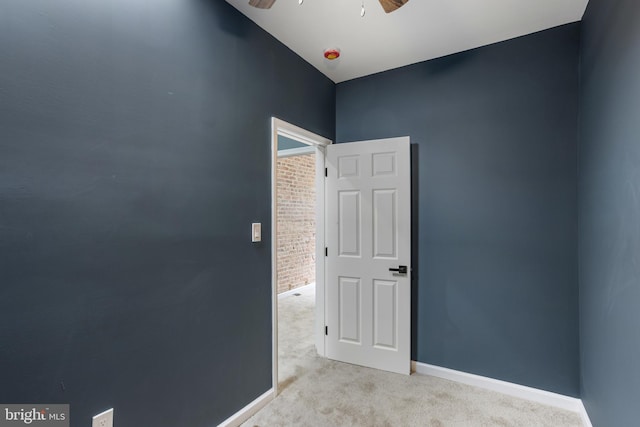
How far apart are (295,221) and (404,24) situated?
12.4 feet

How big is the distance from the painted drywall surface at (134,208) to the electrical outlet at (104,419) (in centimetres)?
3

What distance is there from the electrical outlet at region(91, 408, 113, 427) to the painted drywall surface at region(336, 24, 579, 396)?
7.30ft

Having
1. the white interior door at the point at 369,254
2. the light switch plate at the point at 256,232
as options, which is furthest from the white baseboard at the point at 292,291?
the light switch plate at the point at 256,232

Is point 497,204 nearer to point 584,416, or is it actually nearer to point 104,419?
point 584,416

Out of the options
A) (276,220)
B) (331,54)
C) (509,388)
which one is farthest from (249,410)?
(331,54)

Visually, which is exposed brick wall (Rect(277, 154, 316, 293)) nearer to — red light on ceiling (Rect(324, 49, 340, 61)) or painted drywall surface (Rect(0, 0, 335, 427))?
red light on ceiling (Rect(324, 49, 340, 61))

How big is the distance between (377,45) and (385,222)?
144cm

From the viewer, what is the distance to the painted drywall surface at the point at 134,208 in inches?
43.8

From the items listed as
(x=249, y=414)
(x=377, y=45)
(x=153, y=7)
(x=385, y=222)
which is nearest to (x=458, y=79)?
(x=377, y=45)

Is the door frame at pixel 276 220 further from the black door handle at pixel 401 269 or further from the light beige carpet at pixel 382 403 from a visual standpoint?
the black door handle at pixel 401 269

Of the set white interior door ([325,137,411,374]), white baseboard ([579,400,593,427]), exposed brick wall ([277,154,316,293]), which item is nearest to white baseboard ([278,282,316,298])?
exposed brick wall ([277,154,316,293])

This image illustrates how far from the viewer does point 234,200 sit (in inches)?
78.0

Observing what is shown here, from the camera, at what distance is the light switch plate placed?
83.7 inches

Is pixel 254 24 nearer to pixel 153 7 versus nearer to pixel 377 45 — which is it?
pixel 153 7
